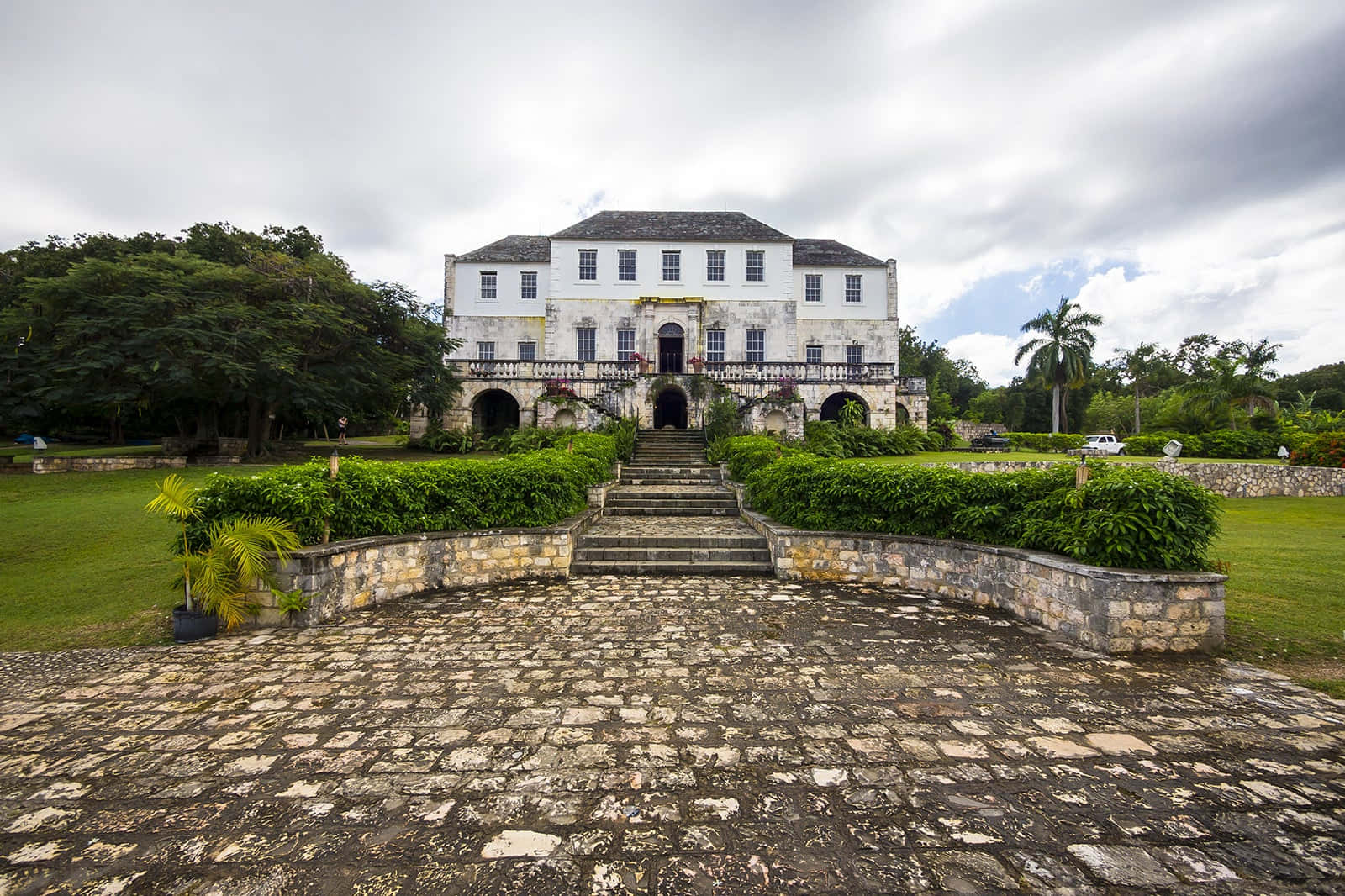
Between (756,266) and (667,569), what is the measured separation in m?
21.0

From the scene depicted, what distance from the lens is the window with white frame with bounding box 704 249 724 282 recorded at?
2567 cm

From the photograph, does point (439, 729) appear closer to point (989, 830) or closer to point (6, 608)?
point (989, 830)

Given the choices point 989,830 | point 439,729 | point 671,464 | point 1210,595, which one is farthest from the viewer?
point 671,464

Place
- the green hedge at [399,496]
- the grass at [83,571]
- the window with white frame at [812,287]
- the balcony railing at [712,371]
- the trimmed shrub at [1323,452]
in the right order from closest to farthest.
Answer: the grass at [83,571] < the green hedge at [399,496] < the trimmed shrub at [1323,452] < the balcony railing at [712,371] < the window with white frame at [812,287]

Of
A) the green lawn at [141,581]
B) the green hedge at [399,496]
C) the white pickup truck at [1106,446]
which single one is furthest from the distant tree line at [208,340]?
the white pickup truck at [1106,446]

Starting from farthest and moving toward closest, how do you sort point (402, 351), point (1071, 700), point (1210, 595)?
point (402, 351) < point (1210, 595) < point (1071, 700)

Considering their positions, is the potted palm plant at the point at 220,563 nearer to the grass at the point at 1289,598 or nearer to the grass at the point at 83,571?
the grass at the point at 83,571

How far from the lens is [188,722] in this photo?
3611 mm

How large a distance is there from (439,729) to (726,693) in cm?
194

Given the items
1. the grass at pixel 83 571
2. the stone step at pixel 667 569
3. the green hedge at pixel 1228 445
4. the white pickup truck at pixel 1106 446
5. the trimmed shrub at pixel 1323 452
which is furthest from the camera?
the white pickup truck at pixel 1106 446

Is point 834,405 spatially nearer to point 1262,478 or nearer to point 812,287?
point 812,287

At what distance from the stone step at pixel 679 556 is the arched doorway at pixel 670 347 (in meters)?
17.8

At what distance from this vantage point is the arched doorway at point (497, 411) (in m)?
22.9

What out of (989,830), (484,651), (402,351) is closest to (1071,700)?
(989,830)
